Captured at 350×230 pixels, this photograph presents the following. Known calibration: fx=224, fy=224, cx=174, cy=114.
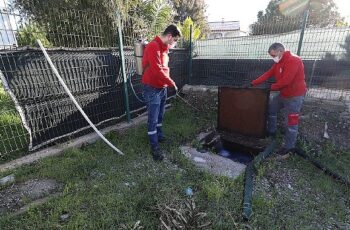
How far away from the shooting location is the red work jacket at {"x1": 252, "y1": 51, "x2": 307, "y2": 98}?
3.62 metres

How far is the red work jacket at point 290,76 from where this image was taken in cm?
362

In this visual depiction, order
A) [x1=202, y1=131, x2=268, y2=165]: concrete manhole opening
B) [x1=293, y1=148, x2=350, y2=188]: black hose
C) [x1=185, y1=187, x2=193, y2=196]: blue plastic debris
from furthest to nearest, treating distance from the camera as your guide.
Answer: [x1=202, y1=131, x2=268, y2=165]: concrete manhole opening, [x1=293, y1=148, x2=350, y2=188]: black hose, [x1=185, y1=187, x2=193, y2=196]: blue plastic debris

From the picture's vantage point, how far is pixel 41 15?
11.6 feet

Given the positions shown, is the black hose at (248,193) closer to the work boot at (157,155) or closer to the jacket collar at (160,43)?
the work boot at (157,155)

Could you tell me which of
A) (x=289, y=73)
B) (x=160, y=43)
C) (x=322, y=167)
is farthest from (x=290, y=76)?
(x=160, y=43)

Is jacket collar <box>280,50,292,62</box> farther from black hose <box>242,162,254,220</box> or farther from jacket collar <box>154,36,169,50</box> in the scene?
jacket collar <box>154,36,169,50</box>

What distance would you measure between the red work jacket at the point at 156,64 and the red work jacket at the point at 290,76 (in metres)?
1.84

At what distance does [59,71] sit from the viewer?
12.1 ft

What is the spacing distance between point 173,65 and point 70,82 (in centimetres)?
325

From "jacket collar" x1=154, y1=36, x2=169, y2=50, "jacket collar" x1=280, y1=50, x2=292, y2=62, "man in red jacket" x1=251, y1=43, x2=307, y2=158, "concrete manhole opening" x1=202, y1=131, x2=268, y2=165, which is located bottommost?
"concrete manhole opening" x1=202, y1=131, x2=268, y2=165

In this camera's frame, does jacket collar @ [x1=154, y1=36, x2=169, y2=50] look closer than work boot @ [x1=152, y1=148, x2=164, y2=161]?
Yes

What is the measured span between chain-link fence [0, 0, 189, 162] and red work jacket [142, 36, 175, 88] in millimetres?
1137

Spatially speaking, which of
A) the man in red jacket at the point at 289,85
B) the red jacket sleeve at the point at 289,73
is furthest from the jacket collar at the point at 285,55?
the red jacket sleeve at the point at 289,73

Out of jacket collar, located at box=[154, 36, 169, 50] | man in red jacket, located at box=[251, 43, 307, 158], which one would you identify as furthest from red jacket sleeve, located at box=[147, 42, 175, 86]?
man in red jacket, located at box=[251, 43, 307, 158]
